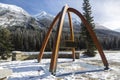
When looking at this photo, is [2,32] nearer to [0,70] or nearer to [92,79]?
[92,79]

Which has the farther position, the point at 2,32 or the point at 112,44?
the point at 112,44

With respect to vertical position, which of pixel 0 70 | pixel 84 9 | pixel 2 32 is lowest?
pixel 0 70

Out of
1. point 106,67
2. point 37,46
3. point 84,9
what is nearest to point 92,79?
point 106,67

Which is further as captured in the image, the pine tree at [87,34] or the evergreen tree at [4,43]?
the evergreen tree at [4,43]

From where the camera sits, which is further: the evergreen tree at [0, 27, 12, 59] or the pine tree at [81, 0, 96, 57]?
the evergreen tree at [0, 27, 12, 59]

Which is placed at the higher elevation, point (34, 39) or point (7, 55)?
point (34, 39)

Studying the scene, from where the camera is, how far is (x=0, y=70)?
4734 millimetres

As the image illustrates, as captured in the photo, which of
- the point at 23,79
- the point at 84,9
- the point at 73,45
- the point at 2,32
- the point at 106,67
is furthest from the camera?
the point at 2,32

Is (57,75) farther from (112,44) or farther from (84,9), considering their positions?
(112,44)

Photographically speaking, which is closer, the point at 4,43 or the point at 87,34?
the point at 87,34

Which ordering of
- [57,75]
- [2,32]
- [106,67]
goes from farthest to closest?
[2,32], [106,67], [57,75]

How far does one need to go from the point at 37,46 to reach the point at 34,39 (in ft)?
19.7

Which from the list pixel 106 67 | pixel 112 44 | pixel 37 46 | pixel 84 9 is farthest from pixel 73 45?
pixel 112 44

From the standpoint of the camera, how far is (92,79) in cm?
1138
